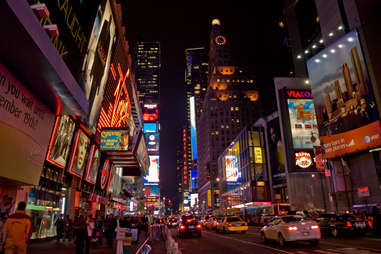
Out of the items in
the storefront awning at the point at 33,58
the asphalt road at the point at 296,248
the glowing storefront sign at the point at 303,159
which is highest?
the glowing storefront sign at the point at 303,159

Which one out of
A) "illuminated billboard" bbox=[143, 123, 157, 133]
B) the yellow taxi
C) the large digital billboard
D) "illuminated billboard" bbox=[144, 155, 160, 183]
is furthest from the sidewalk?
"illuminated billboard" bbox=[143, 123, 157, 133]

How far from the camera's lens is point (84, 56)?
17719 millimetres

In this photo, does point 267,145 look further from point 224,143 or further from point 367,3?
point 224,143

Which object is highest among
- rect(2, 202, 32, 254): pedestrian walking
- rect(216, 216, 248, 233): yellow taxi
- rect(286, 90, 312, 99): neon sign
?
rect(286, 90, 312, 99): neon sign

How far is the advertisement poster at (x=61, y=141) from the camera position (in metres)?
16.9

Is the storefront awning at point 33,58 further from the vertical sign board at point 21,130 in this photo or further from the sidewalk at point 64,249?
the sidewalk at point 64,249

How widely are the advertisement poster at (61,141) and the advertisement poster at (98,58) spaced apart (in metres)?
2.42

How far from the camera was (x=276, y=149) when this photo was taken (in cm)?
6425

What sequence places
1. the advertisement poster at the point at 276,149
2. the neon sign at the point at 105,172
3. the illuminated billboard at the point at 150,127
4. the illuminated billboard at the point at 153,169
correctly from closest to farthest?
the neon sign at the point at 105,172
the advertisement poster at the point at 276,149
the illuminated billboard at the point at 153,169
the illuminated billboard at the point at 150,127

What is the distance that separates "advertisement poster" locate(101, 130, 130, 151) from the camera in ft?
75.9

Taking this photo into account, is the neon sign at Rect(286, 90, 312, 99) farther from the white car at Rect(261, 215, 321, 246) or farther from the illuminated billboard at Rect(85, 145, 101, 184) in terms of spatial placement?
the white car at Rect(261, 215, 321, 246)

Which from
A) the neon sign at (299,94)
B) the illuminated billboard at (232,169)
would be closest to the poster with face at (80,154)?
the neon sign at (299,94)

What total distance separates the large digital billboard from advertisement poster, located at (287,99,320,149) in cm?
1568

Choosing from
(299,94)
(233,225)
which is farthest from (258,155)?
(233,225)
